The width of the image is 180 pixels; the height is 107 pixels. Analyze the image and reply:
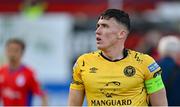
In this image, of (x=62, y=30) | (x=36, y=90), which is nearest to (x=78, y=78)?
(x=36, y=90)

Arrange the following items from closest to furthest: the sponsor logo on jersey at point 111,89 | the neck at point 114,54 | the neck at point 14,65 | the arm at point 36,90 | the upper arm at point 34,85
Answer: the sponsor logo on jersey at point 111,89
the neck at point 114,54
the arm at point 36,90
the upper arm at point 34,85
the neck at point 14,65

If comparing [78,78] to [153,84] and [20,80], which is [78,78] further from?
[20,80]

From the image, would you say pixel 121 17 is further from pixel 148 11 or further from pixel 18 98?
pixel 148 11

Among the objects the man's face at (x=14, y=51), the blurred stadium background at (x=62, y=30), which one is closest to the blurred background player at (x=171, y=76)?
the man's face at (x=14, y=51)

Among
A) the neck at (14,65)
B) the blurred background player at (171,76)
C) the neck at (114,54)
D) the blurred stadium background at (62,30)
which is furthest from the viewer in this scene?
the blurred stadium background at (62,30)

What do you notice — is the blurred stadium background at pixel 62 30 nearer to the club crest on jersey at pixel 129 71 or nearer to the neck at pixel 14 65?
the neck at pixel 14 65

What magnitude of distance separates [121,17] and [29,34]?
11.5 m

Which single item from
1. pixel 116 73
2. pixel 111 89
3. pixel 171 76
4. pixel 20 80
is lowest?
pixel 20 80

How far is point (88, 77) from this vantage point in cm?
707

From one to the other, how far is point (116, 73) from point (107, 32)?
0.37 m

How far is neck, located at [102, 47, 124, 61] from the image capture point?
7117 mm

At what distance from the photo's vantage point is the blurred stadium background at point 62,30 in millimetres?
18078

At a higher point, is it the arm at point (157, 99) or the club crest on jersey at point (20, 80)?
the arm at point (157, 99)

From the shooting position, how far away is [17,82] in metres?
11.0
